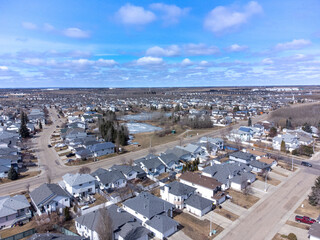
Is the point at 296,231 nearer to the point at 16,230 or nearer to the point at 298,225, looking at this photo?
the point at 298,225

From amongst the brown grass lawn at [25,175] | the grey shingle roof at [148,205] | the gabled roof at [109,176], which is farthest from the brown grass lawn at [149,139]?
the grey shingle roof at [148,205]

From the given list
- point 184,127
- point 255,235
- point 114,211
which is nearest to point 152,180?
point 114,211

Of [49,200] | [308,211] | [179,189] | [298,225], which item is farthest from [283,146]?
[49,200]

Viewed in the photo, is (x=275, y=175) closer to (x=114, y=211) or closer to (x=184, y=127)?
(x=114, y=211)

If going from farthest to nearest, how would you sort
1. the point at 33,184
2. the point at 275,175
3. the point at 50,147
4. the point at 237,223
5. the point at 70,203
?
the point at 50,147 < the point at 275,175 < the point at 33,184 < the point at 70,203 < the point at 237,223

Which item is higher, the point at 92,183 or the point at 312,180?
the point at 92,183

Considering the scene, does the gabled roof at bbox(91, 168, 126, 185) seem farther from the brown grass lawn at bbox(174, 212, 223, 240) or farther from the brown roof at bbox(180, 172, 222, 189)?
the brown grass lawn at bbox(174, 212, 223, 240)
